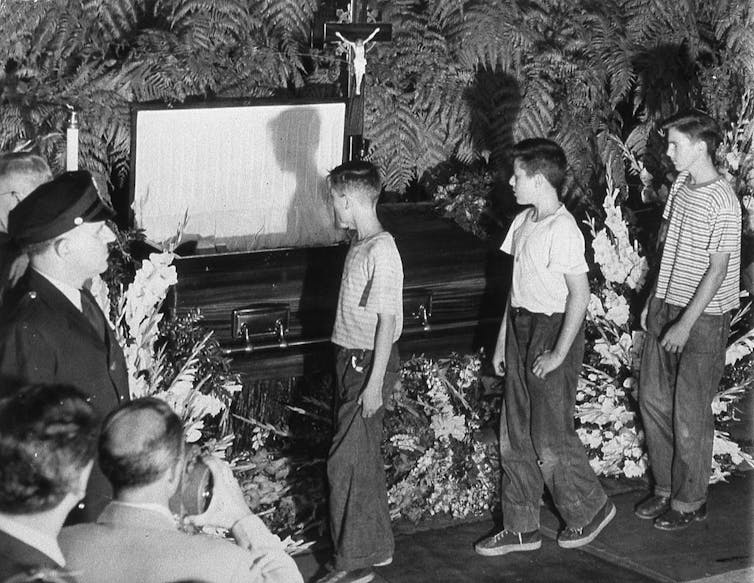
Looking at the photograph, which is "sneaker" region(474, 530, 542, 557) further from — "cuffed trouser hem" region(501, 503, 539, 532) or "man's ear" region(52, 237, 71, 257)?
"man's ear" region(52, 237, 71, 257)

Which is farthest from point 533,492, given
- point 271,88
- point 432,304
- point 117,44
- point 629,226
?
point 117,44

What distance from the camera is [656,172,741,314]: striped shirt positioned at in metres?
5.20

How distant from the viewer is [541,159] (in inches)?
199

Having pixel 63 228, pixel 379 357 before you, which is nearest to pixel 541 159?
pixel 379 357

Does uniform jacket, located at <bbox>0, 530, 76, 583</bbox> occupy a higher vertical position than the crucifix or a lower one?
lower

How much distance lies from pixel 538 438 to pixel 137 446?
255 cm

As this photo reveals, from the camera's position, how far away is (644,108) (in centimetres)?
810

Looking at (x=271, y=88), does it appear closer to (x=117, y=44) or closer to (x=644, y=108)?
(x=117, y=44)

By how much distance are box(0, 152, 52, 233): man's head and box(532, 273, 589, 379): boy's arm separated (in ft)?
6.10

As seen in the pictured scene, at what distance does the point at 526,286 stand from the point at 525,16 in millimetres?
3110

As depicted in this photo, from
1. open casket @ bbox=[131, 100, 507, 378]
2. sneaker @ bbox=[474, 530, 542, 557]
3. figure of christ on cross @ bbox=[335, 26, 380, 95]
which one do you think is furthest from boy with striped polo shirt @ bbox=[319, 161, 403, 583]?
figure of christ on cross @ bbox=[335, 26, 380, 95]

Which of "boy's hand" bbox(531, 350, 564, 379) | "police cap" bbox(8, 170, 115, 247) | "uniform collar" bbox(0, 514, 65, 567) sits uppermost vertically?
"police cap" bbox(8, 170, 115, 247)

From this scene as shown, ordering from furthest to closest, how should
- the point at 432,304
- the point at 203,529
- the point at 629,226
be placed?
1. the point at 629,226
2. the point at 432,304
3. the point at 203,529

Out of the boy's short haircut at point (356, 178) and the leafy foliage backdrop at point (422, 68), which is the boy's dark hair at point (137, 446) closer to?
the boy's short haircut at point (356, 178)
